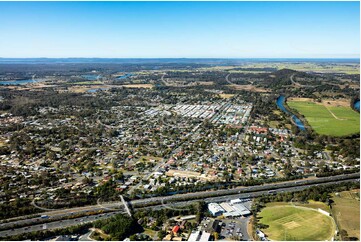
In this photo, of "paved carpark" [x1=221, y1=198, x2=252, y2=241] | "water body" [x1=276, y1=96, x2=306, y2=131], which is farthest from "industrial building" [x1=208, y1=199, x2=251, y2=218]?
"water body" [x1=276, y1=96, x2=306, y2=131]

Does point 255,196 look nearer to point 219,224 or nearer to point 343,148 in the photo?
point 219,224

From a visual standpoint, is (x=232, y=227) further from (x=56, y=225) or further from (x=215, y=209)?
(x=56, y=225)

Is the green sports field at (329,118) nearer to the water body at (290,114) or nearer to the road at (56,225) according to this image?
the water body at (290,114)

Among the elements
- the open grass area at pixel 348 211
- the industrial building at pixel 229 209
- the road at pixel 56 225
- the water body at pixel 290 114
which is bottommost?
the road at pixel 56 225

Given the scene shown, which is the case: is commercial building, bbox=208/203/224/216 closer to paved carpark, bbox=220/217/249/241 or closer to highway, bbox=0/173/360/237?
paved carpark, bbox=220/217/249/241

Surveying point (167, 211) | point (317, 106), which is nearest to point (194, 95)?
point (317, 106)

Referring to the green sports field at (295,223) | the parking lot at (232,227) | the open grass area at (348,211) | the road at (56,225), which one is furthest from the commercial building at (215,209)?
the open grass area at (348,211)
